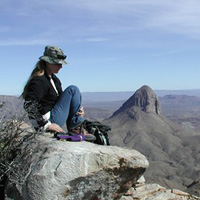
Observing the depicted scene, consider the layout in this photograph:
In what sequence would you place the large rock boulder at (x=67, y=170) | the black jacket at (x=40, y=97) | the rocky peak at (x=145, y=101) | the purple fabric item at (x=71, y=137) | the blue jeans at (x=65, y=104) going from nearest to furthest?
the large rock boulder at (x=67, y=170) < the purple fabric item at (x=71, y=137) < the black jacket at (x=40, y=97) < the blue jeans at (x=65, y=104) < the rocky peak at (x=145, y=101)

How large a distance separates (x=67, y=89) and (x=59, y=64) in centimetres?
45

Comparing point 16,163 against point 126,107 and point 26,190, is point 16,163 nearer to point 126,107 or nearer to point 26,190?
point 26,190

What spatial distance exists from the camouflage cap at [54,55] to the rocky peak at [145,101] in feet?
518

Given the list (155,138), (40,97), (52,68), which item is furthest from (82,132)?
(155,138)

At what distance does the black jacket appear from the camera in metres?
6.23

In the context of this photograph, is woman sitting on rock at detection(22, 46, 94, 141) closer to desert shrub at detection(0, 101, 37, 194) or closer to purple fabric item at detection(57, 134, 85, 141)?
purple fabric item at detection(57, 134, 85, 141)

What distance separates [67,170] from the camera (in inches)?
218

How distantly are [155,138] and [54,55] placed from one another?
142186 mm

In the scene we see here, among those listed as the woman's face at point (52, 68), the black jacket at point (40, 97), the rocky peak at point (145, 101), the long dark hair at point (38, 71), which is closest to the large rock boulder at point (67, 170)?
the black jacket at point (40, 97)

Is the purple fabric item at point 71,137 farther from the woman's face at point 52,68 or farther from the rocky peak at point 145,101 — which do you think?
the rocky peak at point 145,101

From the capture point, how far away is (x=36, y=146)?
19.5 ft

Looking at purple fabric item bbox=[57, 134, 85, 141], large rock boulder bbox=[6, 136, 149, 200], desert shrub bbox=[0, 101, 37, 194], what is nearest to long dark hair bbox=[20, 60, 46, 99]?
desert shrub bbox=[0, 101, 37, 194]

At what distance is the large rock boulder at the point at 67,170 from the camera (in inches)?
212

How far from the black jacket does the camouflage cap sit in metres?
0.31
